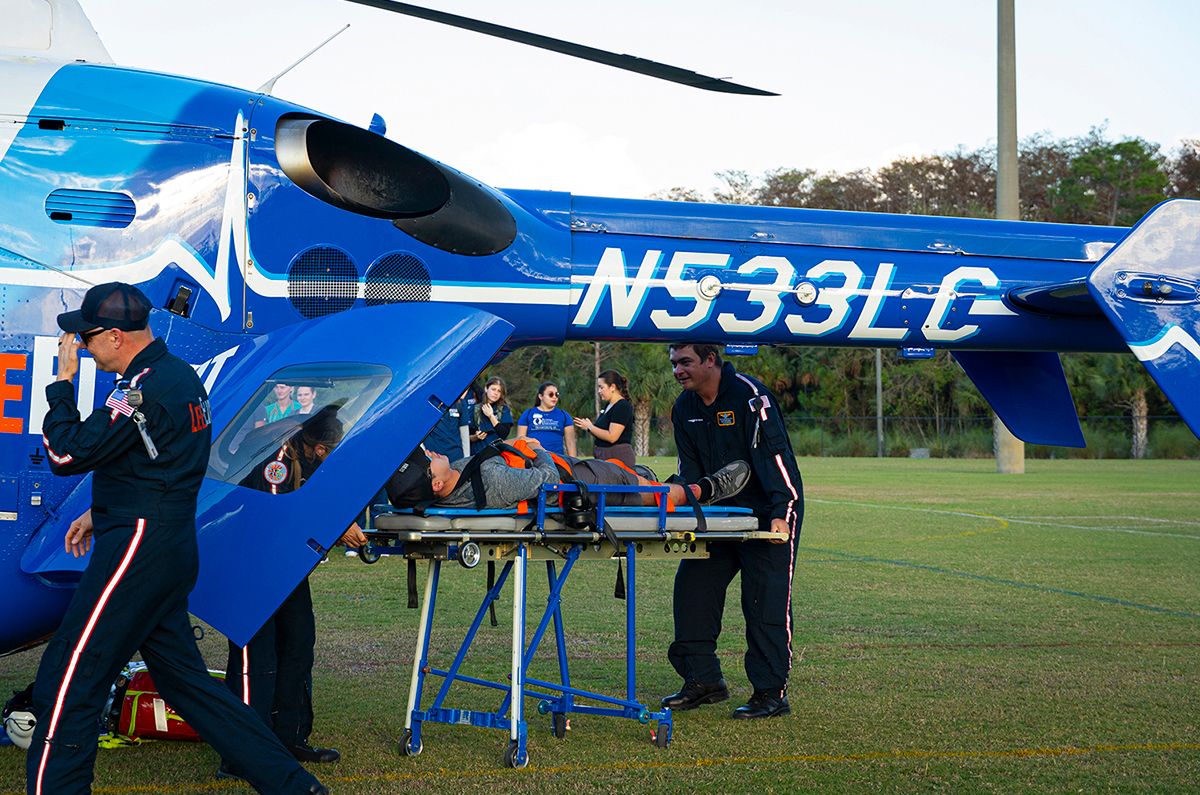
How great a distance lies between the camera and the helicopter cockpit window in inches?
159

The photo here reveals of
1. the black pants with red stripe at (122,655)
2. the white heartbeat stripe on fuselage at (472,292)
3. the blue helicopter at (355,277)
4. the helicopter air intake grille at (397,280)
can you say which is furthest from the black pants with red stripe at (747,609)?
the black pants with red stripe at (122,655)

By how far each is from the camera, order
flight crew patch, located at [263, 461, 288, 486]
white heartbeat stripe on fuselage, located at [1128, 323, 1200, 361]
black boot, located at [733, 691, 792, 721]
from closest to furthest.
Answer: flight crew patch, located at [263, 461, 288, 486] → black boot, located at [733, 691, 792, 721] → white heartbeat stripe on fuselage, located at [1128, 323, 1200, 361]

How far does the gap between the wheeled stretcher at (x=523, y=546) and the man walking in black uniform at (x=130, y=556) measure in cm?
97

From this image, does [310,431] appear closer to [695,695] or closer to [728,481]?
[728,481]

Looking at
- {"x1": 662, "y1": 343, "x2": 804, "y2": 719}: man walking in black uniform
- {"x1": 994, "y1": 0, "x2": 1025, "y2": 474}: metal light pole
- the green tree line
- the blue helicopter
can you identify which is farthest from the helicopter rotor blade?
the green tree line

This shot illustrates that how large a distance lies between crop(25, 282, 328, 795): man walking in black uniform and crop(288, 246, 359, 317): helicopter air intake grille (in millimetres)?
1237

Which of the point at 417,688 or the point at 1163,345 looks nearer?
the point at 417,688

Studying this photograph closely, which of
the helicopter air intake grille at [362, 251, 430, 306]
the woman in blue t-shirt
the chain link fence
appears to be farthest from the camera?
the chain link fence

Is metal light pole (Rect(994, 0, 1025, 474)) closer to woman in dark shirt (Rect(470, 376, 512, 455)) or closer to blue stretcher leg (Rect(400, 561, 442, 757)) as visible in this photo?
woman in dark shirt (Rect(470, 376, 512, 455))

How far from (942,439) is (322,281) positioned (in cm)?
4385

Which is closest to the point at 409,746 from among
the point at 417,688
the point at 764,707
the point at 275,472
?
the point at 417,688

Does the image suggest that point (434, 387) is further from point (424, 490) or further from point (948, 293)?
point (948, 293)

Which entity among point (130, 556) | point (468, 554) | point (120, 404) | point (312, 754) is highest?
point (120, 404)

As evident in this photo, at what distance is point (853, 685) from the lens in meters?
5.75
